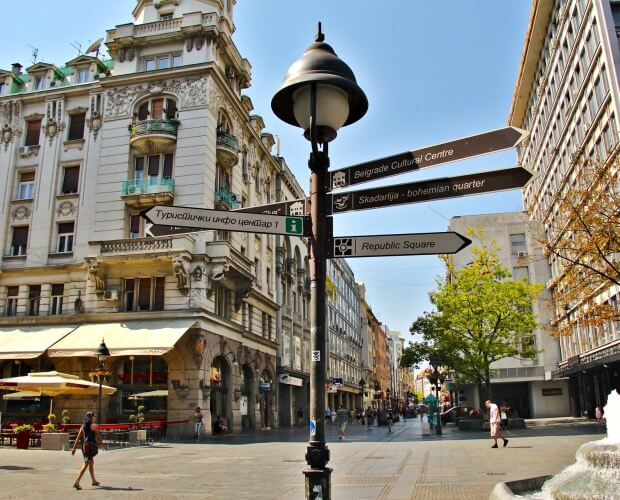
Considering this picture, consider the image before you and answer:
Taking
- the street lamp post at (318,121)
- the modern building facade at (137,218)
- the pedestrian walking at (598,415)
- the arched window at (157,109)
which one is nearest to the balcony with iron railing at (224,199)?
the modern building facade at (137,218)

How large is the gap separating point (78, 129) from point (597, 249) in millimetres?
29881

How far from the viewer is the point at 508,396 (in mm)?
60812

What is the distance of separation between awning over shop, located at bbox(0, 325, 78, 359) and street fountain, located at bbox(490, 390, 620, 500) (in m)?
29.0

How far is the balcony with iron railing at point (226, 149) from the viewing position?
33.7 metres

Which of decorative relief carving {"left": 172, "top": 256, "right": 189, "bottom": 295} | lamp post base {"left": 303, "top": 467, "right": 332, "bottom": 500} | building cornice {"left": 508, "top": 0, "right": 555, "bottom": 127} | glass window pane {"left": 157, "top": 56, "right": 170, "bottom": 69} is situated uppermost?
building cornice {"left": 508, "top": 0, "right": 555, "bottom": 127}

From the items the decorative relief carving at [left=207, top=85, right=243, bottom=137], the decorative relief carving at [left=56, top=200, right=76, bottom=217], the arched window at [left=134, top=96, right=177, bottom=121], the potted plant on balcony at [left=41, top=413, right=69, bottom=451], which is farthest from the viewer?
the decorative relief carving at [left=56, top=200, right=76, bottom=217]

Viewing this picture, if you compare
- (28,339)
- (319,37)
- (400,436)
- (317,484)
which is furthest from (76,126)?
(317,484)

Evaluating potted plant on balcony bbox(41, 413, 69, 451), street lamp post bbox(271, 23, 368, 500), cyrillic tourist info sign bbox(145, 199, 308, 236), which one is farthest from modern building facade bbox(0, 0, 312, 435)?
street lamp post bbox(271, 23, 368, 500)

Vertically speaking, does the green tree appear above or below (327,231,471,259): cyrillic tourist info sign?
above

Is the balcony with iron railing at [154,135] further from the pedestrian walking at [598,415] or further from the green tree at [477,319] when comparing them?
the pedestrian walking at [598,415]

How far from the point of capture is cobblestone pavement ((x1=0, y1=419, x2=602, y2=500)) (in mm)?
11362

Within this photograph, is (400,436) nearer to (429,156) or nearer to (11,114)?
(429,156)

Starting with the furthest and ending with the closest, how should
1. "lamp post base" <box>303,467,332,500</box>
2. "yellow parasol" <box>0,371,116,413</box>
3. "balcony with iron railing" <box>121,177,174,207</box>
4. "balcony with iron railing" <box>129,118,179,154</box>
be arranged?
1. "balcony with iron railing" <box>129,118,179,154</box>
2. "balcony with iron railing" <box>121,177,174,207</box>
3. "yellow parasol" <box>0,371,116,413</box>
4. "lamp post base" <box>303,467,332,500</box>

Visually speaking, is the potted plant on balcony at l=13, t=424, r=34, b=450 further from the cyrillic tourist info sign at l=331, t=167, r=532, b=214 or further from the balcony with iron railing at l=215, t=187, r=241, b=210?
the cyrillic tourist info sign at l=331, t=167, r=532, b=214
